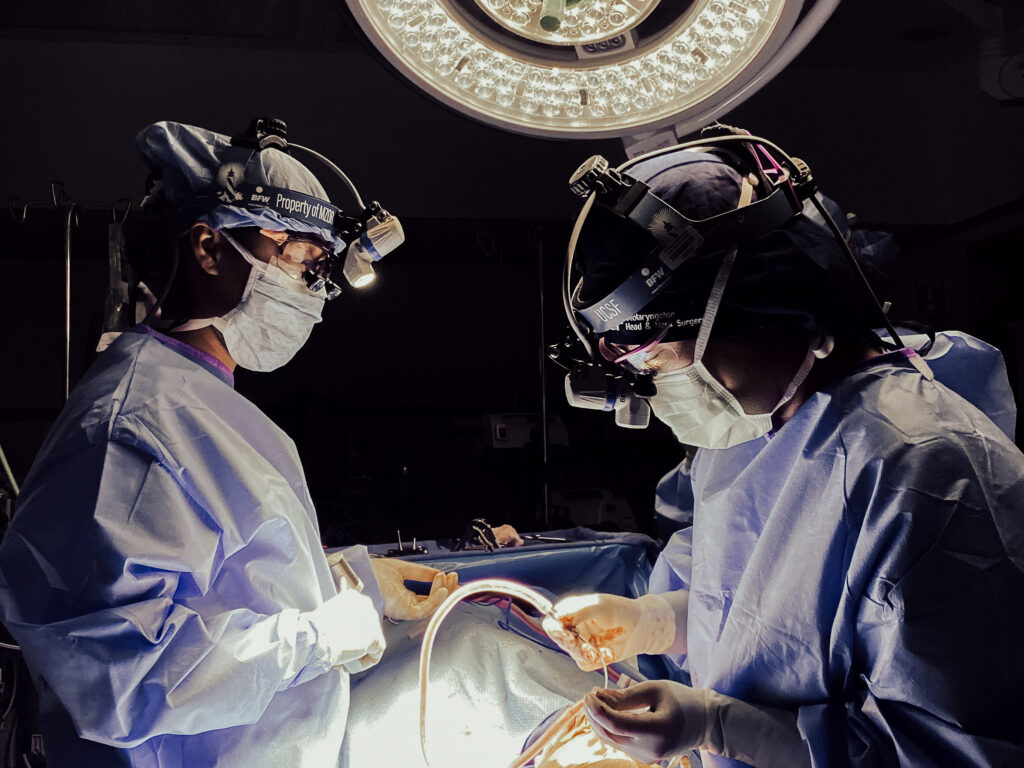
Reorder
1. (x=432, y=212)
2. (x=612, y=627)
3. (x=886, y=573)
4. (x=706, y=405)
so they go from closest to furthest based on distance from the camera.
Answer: (x=886, y=573) → (x=706, y=405) → (x=612, y=627) → (x=432, y=212)

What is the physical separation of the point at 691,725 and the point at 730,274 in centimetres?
71

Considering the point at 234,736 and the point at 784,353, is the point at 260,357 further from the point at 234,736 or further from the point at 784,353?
the point at 784,353

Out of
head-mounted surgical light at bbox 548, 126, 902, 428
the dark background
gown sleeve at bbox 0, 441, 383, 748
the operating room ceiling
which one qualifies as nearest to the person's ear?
gown sleeve at bbox 0, 441, 383, 748

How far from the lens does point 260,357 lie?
180 centimetres

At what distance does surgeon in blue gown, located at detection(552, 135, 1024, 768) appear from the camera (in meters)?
0.99

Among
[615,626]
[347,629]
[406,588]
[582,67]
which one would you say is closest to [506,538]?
[406,588]

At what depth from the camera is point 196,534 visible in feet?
4.43

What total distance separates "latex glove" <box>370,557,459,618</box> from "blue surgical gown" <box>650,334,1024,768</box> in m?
0.90

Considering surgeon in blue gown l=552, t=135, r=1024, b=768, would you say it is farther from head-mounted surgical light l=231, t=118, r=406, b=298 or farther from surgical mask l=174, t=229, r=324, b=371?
surgical mask l=174, t=229, r=324, b=371

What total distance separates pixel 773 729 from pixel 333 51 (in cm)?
420

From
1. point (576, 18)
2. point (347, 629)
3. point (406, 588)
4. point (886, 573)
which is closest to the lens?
point (576, 18)

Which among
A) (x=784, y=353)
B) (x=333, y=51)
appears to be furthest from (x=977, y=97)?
(x=784, y=353)

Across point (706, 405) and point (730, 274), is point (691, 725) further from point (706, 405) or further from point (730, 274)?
point (730, 274)

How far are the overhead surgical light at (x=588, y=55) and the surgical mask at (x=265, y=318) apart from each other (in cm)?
92
